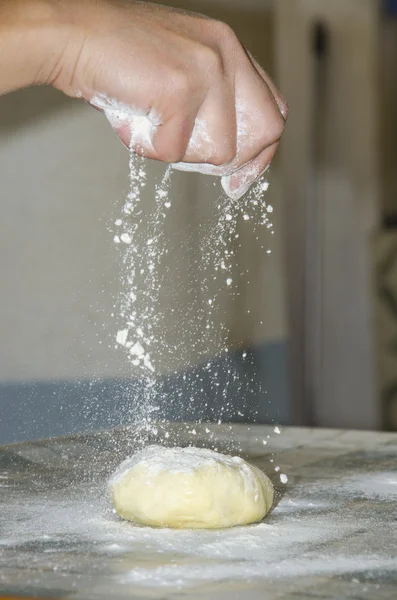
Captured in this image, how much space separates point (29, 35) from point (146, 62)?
0.40 ft

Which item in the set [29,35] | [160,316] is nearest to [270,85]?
[29,35]

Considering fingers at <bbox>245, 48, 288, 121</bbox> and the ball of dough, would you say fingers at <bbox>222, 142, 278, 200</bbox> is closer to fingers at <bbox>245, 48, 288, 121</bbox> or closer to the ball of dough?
fingers at <bbox>245, 48, 288, 121</bbox>

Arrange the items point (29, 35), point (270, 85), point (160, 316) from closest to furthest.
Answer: point (29, 35) < point (270, 85) < point (160, 316)

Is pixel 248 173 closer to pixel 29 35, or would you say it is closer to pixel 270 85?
pixel 270 85

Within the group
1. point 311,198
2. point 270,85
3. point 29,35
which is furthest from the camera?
point 311,198

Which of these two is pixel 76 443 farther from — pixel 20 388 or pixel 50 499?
pixel 20 388

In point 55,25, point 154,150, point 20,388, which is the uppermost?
point 55,25

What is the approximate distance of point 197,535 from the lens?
3.22 feet

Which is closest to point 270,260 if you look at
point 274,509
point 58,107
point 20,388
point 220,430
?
point 58,107

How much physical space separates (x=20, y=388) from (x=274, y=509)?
3.10 ft

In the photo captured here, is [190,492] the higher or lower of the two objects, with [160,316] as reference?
lower

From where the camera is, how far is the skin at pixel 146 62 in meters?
0.89

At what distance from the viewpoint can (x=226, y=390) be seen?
1.40 metres

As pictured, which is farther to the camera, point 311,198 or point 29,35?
point 311,198
